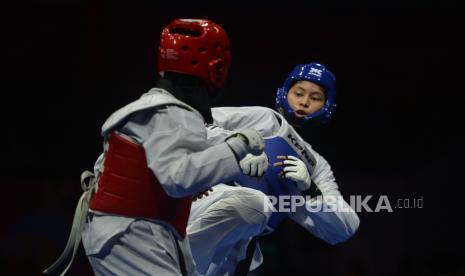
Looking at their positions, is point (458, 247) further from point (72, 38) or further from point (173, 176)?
point (173, 176)

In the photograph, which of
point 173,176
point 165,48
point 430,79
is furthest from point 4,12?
point 173,176

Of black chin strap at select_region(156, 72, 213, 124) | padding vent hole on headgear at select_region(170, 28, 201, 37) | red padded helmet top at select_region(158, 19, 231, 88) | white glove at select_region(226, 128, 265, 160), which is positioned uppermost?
padding vent hole on headgear at select_region(170, 28, 201, 37)

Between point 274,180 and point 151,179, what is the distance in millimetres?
1717

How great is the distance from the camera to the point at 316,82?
5.30 metres

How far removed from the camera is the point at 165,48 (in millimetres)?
3635

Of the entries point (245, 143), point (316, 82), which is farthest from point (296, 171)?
point (245, 143)

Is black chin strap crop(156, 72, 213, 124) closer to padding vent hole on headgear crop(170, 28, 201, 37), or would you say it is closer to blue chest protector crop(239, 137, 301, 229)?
padding vent hole on headgear crop(170, 28, 201, 37)

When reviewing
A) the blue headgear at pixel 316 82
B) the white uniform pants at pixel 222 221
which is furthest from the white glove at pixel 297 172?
the blue headgear at pixel 316 82

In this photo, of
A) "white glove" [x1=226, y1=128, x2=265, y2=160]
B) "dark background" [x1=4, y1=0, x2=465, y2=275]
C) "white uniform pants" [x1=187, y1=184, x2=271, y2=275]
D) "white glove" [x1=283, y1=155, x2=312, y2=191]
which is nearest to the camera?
"white glove" [x1=226, y1=128, x2=265, y2=160]

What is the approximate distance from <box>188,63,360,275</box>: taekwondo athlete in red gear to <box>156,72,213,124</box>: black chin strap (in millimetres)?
1016

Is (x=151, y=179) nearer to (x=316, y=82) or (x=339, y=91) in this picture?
(x=316, y=82)

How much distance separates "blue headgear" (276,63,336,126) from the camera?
206 inches

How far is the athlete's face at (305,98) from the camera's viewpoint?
17.2 ft

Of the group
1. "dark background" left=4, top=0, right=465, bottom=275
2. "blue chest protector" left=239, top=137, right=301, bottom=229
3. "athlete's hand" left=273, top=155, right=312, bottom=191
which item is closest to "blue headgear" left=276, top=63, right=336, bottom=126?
"blue chest protector" left=239, top=137, right=301, bottom=229
